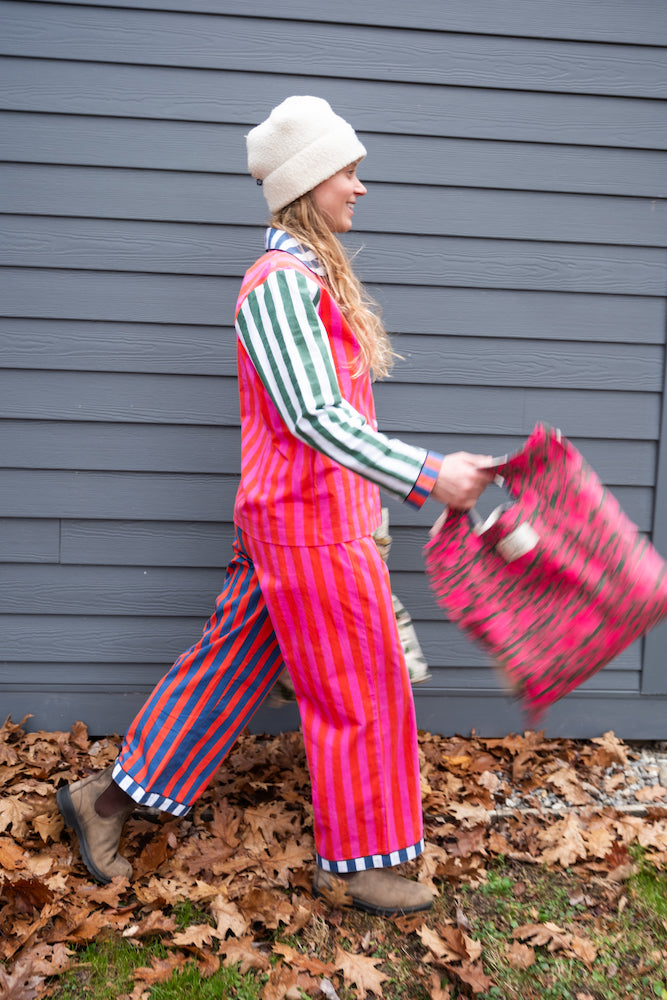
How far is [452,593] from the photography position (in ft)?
6.54

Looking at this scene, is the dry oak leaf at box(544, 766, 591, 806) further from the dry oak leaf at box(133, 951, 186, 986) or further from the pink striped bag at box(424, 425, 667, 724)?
the dry oak leaf at box(133, 951, 186, 986)

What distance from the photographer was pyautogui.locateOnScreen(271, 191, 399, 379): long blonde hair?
7.14 ft

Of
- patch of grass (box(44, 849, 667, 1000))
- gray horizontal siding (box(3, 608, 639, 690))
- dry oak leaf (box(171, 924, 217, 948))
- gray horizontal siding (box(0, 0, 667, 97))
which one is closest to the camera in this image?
patch of grass (box(44, 849, 667, 1000))

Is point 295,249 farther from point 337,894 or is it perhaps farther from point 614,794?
point 614,794

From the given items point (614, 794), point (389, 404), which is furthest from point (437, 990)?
point (389, 404)

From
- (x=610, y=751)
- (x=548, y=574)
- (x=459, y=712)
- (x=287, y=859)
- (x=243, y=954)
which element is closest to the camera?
(x=548, y=574)

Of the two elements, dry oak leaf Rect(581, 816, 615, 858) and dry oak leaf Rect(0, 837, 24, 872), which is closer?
dry oak leaf Rect(0, 837, 24, 872)

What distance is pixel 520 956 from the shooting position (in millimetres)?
2189

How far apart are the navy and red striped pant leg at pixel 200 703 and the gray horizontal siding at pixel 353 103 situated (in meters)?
1.70

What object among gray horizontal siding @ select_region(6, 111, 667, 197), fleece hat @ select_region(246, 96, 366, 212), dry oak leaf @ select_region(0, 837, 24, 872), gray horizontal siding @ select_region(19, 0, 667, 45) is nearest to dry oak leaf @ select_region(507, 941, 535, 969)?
dry oak leaf @ select_region(0, 837, 24, 872)

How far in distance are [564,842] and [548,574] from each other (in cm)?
120

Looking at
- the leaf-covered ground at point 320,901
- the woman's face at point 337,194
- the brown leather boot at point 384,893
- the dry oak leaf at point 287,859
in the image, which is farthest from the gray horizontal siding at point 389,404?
the brown leather boot at point 384,893

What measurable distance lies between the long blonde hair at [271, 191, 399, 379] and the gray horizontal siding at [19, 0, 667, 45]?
4.04 ft

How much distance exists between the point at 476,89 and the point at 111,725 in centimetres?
285
